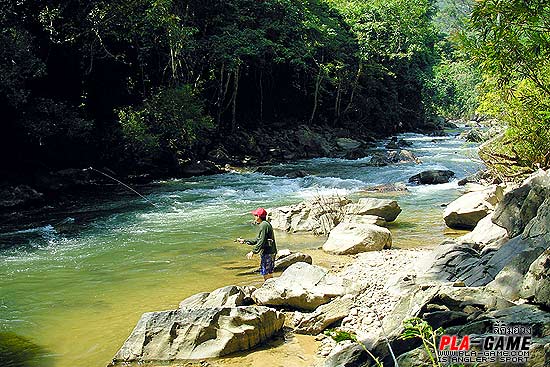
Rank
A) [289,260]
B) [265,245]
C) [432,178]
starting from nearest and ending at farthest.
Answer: [265,245], [289,260], [432,178]

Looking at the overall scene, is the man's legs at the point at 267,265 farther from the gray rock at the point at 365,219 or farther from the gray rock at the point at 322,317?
the gray rock at the point at 365,219

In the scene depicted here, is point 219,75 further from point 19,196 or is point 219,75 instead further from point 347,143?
point 19,196

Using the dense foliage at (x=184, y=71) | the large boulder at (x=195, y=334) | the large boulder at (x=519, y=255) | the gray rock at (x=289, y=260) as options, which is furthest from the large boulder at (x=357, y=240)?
the dense foliage at (x=184, y=71)

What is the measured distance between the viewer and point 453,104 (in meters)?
54.4

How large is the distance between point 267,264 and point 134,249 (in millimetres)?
3481

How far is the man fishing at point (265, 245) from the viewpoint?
7.98 meters

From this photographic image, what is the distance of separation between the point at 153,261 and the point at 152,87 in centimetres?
1464

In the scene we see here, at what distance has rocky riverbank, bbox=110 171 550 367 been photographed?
3873 mm

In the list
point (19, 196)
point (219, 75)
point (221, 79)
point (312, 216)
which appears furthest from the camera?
point (219, 75)

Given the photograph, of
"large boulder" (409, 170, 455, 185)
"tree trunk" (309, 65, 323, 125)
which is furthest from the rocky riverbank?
"tree trunk" (309, 65, 323, 125)

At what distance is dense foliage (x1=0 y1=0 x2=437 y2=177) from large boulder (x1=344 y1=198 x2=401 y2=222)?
9344mm

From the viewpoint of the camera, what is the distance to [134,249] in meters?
10.4

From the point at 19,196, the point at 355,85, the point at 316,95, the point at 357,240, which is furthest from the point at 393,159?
the point at 19,196

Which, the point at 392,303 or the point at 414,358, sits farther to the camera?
the point at 392,303
